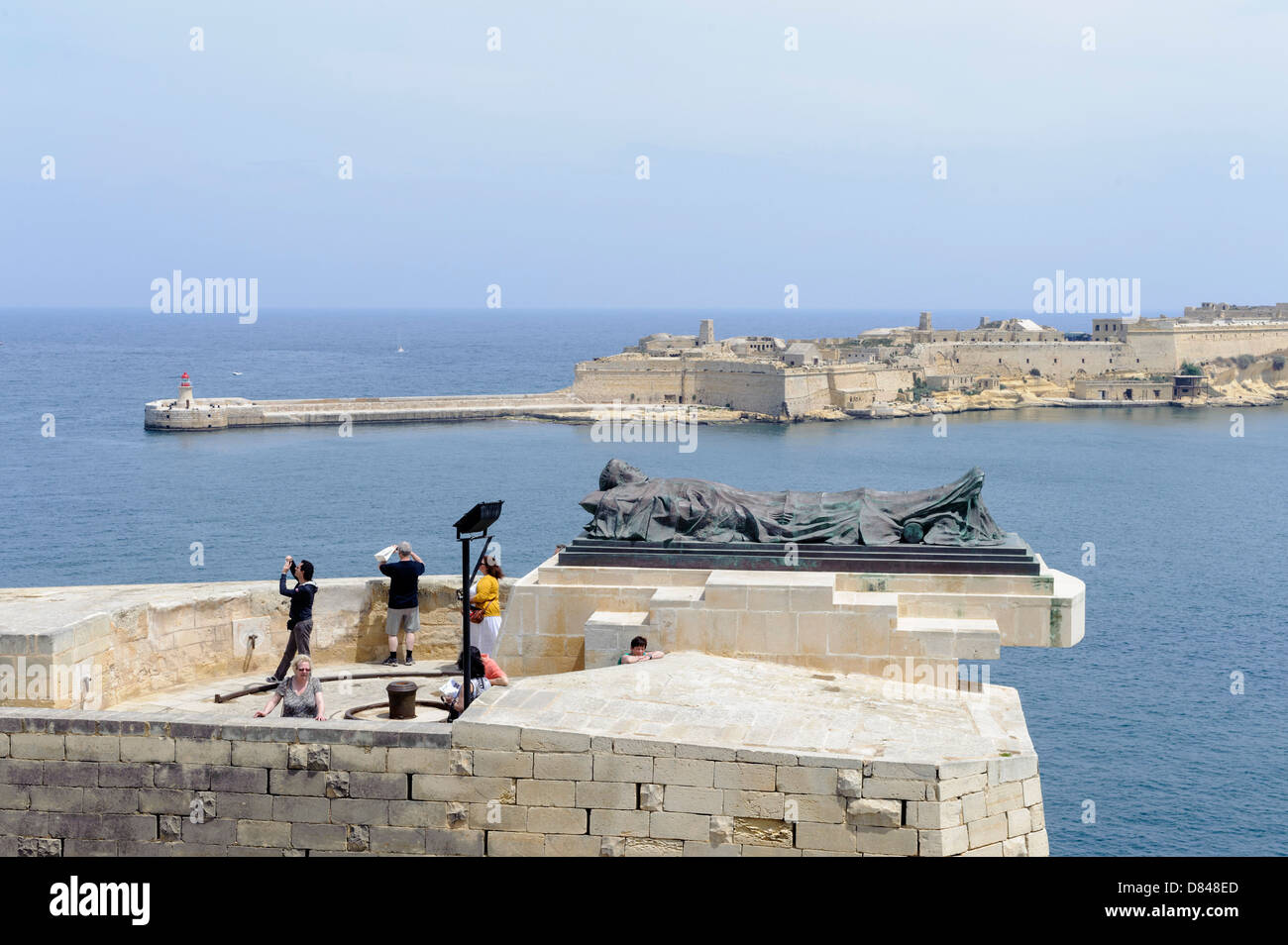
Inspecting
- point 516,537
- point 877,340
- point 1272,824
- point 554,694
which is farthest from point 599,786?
point 877,340

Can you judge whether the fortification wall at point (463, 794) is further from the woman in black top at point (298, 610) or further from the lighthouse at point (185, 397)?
the lighthouse at point (185, 397)

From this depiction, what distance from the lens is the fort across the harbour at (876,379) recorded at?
307 feet

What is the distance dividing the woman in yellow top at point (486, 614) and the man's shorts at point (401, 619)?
536 mm

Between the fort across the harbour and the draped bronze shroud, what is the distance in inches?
3092

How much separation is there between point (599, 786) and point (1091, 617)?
28228 millimetres

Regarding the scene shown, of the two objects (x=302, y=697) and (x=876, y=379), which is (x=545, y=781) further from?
(x=876, y=379)

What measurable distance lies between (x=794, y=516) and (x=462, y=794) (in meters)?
4.13

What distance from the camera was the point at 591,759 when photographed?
759 centimetres

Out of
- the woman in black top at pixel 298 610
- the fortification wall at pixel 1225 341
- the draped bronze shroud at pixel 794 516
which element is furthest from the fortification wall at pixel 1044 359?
the woman in black top at pixel 298 610

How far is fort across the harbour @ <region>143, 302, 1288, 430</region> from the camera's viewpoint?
307 feet

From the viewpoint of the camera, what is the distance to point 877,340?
4911 inches

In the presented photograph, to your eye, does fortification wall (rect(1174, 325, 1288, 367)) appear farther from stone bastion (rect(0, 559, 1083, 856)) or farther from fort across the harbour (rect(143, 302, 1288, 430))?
stone bastion (rect(0, 559, 1083, 856))

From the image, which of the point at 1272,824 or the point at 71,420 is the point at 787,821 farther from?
the point at 71,420

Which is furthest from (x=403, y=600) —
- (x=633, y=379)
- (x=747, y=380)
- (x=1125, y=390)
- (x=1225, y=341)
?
(x=1225, y=341)
